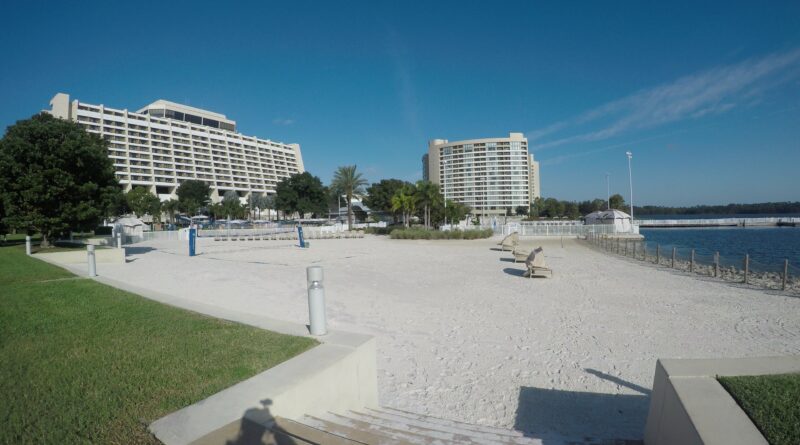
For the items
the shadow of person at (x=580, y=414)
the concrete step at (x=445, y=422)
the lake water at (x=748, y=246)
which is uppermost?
the concrete step at (x=445, y=422)

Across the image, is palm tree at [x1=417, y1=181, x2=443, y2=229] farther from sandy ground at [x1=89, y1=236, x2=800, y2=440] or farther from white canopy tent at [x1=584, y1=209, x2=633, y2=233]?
sandy ground at [x1=89, y1=236, x2=800, y2=440]

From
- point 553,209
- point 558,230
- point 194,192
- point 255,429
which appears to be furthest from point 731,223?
point 194,192

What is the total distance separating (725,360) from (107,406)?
4.78m

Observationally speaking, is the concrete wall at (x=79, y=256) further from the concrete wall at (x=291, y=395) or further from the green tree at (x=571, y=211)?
the green tree at (x=571, y=211)

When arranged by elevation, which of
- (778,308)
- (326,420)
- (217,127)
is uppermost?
(217,127)

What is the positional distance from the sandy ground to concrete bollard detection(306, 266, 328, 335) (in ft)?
3.83

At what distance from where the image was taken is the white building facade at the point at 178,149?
97.8 m

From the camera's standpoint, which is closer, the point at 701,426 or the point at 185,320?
the point at 701,426

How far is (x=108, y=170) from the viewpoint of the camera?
1939 centimetres

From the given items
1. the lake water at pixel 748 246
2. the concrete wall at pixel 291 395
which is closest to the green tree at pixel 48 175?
the concrete wall at pixel 291 395

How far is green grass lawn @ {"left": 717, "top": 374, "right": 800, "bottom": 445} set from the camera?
2.21m

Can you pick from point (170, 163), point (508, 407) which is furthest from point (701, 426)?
point (170, 163)

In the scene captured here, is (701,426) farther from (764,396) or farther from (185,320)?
(185,320)

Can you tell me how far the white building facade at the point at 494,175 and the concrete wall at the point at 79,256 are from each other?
123732 millimetres
